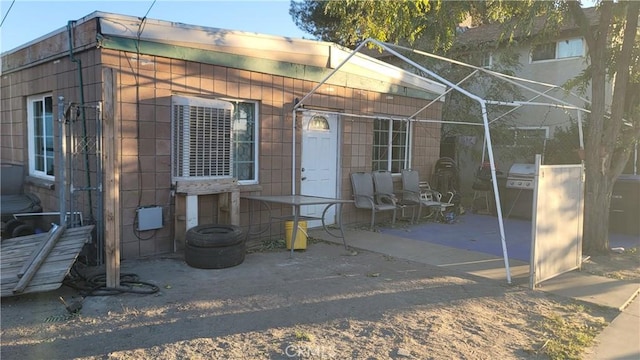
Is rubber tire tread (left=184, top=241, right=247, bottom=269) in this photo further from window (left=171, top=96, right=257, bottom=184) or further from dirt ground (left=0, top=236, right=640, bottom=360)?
window (left=171, top=96, right=257, bottom=184)

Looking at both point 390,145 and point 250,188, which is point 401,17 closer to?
point 390,145

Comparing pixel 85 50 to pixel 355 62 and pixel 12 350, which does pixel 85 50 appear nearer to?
pixel 12 350

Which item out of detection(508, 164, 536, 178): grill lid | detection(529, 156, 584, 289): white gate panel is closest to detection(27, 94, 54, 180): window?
detection(529, 156, 584, 289): white gate panel

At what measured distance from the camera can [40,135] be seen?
802 cm

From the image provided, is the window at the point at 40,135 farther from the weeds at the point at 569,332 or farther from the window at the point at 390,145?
the weeds at the point at 569,332

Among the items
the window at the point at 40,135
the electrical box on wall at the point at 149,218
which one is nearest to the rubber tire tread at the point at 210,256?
the electrical box on wall at the point at 149,218

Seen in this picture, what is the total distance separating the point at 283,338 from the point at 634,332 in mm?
3250

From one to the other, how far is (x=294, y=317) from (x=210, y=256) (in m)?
1.90

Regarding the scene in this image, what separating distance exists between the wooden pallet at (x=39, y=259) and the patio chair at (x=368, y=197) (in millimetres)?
4982

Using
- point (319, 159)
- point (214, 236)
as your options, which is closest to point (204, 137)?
point (214, 236)

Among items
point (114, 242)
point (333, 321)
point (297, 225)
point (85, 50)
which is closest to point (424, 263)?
point (297, 225)

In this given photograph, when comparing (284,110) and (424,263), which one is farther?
(284,110)

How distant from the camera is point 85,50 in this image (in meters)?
6.00

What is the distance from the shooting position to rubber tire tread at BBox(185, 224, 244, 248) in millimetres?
5781
